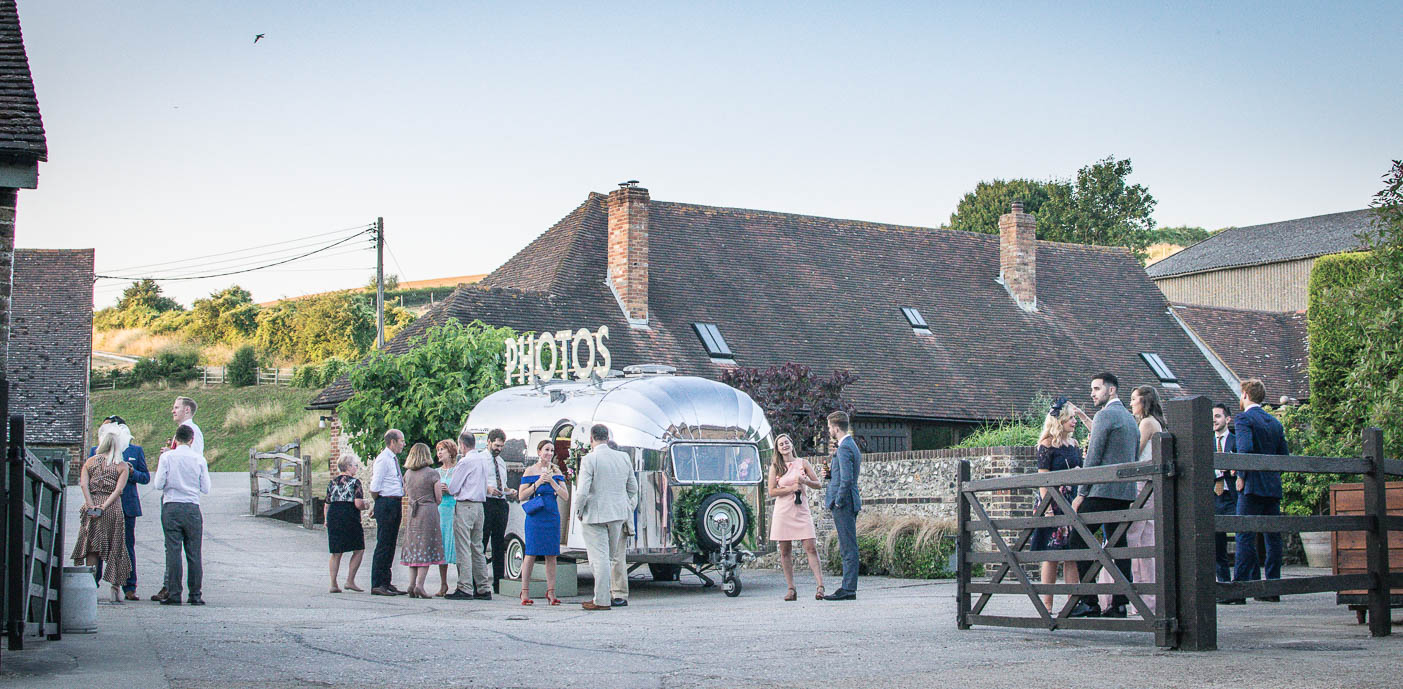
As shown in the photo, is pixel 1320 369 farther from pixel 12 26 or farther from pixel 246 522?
pixel 246 522

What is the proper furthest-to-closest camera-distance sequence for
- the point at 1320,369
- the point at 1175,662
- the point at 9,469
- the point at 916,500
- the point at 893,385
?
1. the point at 893,385
2. the point at 1320,369
3. the point at 916,500
4. the point at 9,469
5. the point at 1175,662

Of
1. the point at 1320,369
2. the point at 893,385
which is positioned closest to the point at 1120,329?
the point at 893,385

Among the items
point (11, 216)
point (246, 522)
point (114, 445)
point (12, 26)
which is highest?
point (12, 26)

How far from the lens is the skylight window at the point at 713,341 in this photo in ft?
96.5

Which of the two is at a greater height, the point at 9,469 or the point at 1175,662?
the point at 9,469

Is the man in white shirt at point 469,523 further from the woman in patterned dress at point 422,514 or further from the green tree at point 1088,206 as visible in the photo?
the green tree at point 1088,206

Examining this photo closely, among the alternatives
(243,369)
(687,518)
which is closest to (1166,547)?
(687,518)

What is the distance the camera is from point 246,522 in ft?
91.6

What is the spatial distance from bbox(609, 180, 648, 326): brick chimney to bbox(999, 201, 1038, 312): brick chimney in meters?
11.0

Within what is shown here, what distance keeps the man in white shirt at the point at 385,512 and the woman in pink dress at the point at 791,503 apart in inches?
167

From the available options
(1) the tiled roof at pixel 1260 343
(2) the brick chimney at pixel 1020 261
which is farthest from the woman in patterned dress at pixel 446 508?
(1) the tiled roof at pixel 1260 343

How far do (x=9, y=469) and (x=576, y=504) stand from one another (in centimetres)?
569

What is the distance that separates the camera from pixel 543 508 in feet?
45.9

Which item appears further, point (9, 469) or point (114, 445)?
point (114, 445)
